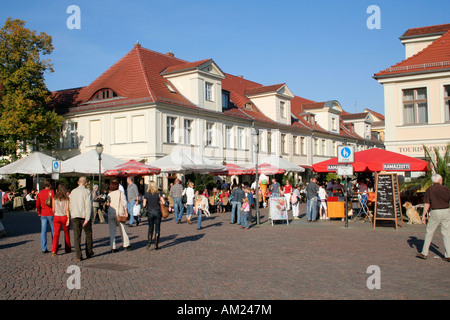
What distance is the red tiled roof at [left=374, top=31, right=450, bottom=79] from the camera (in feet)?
76.1

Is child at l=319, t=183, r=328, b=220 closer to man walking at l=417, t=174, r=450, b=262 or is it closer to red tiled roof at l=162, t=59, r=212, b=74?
man walking at l=417, t=174, r=450, b=262

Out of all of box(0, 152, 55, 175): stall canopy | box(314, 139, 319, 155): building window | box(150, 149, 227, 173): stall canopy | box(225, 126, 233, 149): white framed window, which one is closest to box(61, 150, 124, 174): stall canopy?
box(0, 152, 55, 175): stall canopy

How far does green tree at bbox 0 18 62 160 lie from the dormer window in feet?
10.8

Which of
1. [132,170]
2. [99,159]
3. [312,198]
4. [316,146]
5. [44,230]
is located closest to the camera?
[44,230]

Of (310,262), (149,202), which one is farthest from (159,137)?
(310,262)

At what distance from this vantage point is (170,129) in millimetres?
33750

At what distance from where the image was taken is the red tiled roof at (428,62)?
2319cm

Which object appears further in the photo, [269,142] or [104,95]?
[269,142]

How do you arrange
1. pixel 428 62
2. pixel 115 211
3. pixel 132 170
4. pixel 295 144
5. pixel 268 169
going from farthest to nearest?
pixel 295 144 < pixel 268 169 < pixel 428 62 < pixel 132 170 < pixel 115 211

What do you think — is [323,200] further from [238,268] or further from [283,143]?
[283,143]

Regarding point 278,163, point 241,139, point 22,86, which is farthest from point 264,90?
point 22,86

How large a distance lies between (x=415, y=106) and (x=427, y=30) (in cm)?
Answer: 697

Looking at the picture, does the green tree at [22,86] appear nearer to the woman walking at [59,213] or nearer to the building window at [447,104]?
the woman walking at [59,213]
